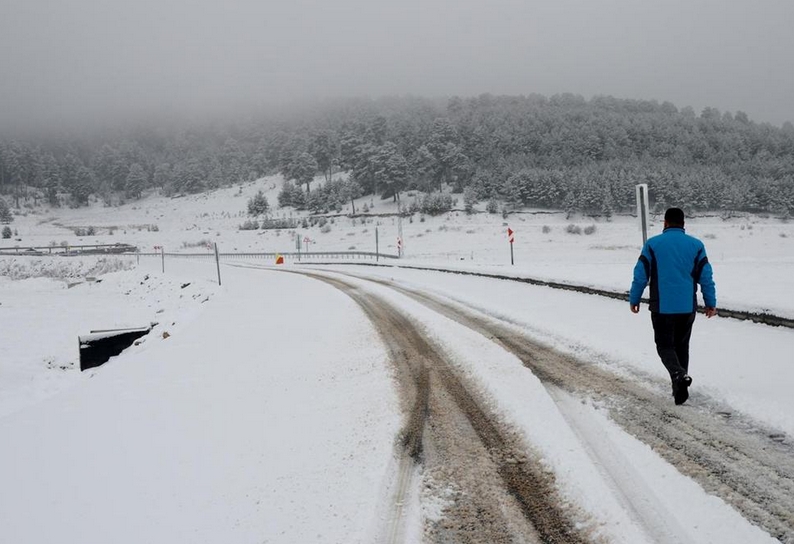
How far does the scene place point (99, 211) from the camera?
405ft

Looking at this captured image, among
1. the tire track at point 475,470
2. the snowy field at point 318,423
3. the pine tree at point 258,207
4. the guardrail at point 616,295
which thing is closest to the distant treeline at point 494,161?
the pine tree at point 258,207

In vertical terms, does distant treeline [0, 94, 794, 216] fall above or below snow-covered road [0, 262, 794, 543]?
above

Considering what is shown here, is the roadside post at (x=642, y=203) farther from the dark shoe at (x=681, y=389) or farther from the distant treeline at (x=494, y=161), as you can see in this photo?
the distant treeline at (x=494, y=161)

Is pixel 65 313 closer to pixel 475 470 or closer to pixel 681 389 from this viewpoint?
pixel 475 470

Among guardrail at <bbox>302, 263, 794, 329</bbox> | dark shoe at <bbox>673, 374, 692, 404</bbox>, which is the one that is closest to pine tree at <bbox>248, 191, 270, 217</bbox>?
guardrail at <bbox>302, 263, 794, 329</bbox>

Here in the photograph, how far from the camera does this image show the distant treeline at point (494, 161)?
76.7 meters

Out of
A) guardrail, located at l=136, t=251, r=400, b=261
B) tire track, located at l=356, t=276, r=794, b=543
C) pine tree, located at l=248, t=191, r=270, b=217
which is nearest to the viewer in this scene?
tire track, located at l=356, t=276, r=794, b=543

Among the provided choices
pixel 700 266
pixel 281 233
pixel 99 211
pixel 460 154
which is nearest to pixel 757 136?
pixel 460 154

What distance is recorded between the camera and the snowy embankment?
3131mm

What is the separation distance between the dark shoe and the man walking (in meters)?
0.02

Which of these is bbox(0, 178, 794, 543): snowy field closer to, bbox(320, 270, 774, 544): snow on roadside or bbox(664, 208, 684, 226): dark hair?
bbox(320, 270, 774, 544): snow on roadside

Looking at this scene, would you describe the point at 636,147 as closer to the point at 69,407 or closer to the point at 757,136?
the point at 757,136

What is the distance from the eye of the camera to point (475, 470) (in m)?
3.56

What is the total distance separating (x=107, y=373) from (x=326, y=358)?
14.0 ft
